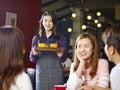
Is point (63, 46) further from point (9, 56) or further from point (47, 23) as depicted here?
point (9, 56)

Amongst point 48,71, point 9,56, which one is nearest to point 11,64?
point 9,56

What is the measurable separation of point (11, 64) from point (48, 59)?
1673mm

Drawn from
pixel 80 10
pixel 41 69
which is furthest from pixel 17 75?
pixel 80 10

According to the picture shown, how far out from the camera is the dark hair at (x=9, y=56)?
5.23 ft

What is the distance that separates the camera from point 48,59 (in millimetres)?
3268

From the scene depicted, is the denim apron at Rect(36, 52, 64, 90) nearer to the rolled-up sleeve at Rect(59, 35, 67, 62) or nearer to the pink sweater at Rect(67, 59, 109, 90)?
the rolled-up sleeve at Rect(59, 35, 67, 62)

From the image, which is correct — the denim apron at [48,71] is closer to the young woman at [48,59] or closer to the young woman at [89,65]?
the young woman at [48,59]

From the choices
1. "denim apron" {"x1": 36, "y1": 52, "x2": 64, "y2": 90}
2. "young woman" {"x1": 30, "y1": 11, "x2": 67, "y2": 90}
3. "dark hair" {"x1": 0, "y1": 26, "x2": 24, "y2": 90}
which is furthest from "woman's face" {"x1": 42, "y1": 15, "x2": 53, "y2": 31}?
"dark hair" {"x1": 0, "y1": 26, "x2": 24, "y2": 90}

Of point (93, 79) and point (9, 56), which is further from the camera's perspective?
point (93, 79)

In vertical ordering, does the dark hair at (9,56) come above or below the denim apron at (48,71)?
above

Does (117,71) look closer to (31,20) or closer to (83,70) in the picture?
(83,70)

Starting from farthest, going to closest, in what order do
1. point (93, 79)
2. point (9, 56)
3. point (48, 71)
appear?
point (48, 71)
point (93, 79)
point (9, 56)

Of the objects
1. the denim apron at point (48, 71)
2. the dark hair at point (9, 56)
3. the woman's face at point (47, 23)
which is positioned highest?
the woman's face at point (47, 23)

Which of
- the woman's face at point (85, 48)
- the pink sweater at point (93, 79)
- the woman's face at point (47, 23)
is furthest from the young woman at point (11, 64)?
the woman's face at point (47, 23)
